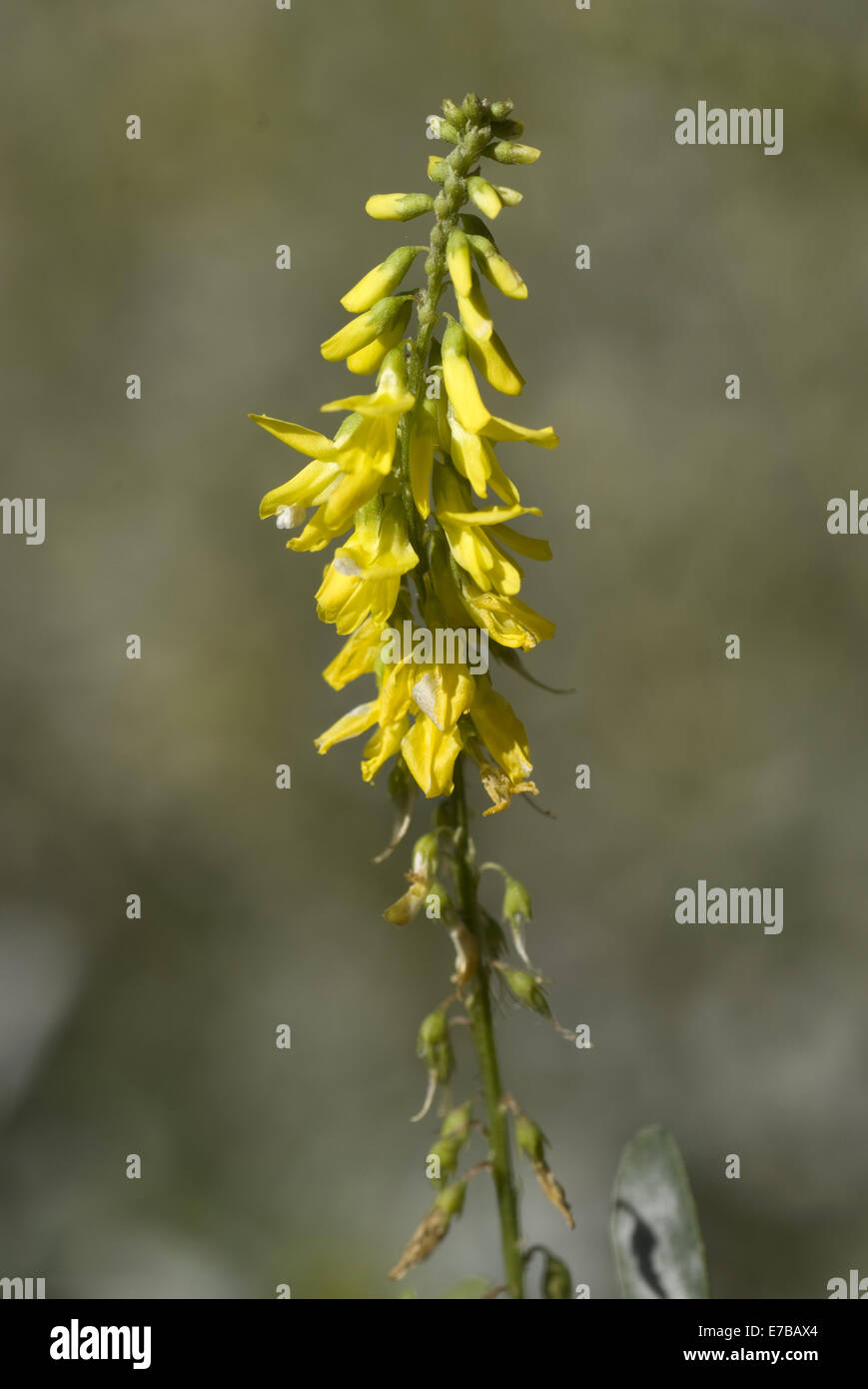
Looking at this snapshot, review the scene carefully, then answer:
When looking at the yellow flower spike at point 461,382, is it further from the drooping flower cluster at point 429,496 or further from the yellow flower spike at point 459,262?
the yellow flower spike at point 459,262

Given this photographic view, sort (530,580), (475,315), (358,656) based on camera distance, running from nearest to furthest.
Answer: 1. (475,315)
2. (358,656)
3. (530,580)

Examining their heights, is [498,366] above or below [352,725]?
above

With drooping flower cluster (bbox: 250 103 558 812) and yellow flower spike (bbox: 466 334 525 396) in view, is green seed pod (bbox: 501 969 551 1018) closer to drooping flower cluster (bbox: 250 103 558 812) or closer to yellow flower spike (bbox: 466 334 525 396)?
drooping flower cluster (bbox: 250 103 558 812)

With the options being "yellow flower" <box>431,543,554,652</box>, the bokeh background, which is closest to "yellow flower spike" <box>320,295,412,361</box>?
"yellow flower" <box>431,543,554,652</box>

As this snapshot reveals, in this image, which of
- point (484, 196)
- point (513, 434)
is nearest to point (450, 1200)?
point (513, 434)

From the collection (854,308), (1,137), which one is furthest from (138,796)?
(854,308)

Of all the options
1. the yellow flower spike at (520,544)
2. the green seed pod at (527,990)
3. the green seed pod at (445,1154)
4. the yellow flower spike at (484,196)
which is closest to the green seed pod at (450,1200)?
the green seed pod at (445,1154)

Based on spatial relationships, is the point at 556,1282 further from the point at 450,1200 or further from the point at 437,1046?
the point at 437,1046
